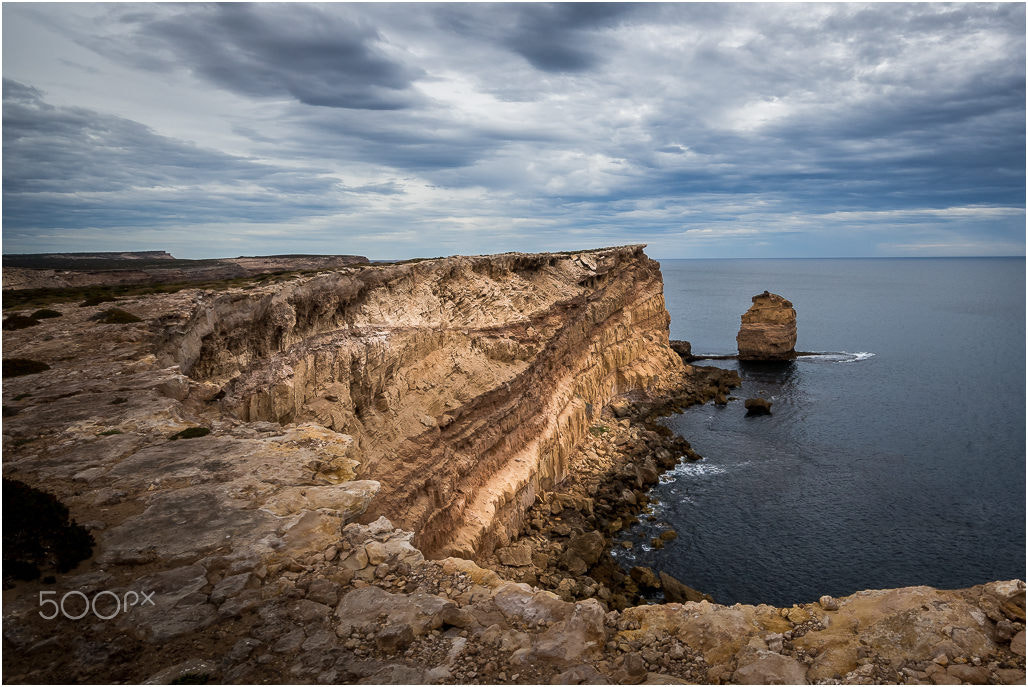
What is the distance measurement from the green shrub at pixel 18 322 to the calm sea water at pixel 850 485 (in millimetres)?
35229

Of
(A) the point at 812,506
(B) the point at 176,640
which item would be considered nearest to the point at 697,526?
(A) the point at 812,506

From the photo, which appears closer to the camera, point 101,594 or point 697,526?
point 101,594

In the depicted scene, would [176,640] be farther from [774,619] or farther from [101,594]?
[774,619]

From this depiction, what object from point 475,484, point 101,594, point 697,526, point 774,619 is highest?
point 101,594

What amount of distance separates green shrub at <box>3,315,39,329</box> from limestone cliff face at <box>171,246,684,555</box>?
8.88m

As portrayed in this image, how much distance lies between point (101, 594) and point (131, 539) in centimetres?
181

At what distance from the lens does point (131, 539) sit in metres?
11.5

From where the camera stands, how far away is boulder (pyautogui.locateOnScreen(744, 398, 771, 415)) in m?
64.8

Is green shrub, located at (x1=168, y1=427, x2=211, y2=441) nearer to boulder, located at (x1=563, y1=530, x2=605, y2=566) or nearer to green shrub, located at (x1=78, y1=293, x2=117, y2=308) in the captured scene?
green shrub, located at (x1=78, y1=293, x2=117, y2=308)

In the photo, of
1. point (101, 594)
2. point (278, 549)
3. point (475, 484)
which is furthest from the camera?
point (475, 484)

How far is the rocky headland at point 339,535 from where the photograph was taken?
9234 millimetres

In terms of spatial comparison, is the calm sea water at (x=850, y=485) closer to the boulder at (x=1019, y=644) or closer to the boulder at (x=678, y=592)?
the boulder at (x=678, y=592)

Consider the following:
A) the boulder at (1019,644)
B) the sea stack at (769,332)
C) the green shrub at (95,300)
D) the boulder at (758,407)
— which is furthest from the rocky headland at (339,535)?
the sea stack at (769,332)

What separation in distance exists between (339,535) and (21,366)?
717 inches
